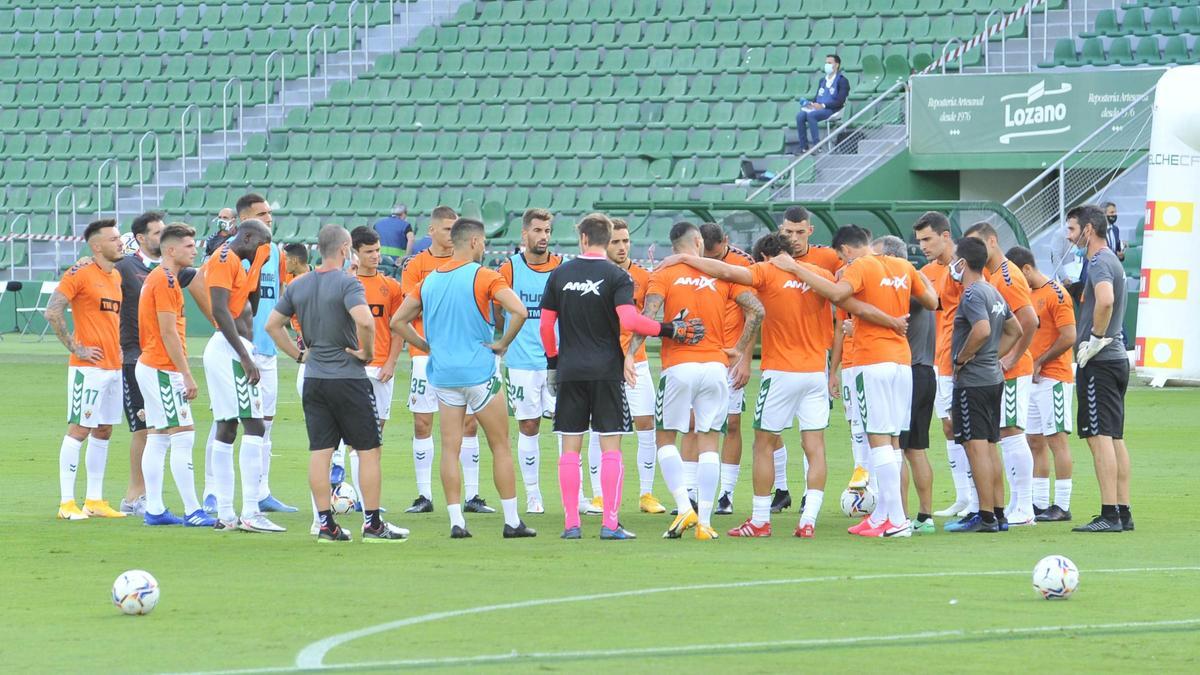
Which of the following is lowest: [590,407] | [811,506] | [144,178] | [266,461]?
[811,506]

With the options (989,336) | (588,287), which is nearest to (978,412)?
(989,336)

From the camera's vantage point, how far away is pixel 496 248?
3278cm

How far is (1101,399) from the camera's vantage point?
12.3 m

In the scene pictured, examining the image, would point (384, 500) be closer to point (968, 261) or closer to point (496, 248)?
point (968, 261)

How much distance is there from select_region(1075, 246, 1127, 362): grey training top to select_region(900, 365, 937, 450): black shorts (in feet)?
3.45

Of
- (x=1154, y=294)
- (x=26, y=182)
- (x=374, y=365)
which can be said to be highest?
(x=26, y=182)

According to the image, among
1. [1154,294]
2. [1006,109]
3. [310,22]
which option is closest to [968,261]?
[1154,294]

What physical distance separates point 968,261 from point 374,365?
456 centimetres

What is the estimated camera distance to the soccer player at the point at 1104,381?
1224cm

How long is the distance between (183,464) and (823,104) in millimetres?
20790

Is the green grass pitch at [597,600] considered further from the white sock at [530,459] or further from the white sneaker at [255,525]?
the white sock at [530,459]

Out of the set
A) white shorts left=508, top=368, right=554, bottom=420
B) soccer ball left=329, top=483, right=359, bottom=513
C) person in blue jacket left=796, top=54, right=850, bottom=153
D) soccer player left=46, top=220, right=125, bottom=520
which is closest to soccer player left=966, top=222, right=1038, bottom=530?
Result: white shorts left=508, top=368, right=554, bottom=420

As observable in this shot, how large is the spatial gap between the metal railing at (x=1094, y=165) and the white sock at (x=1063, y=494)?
48.2 ft

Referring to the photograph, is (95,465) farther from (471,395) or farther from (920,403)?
(920,403)
